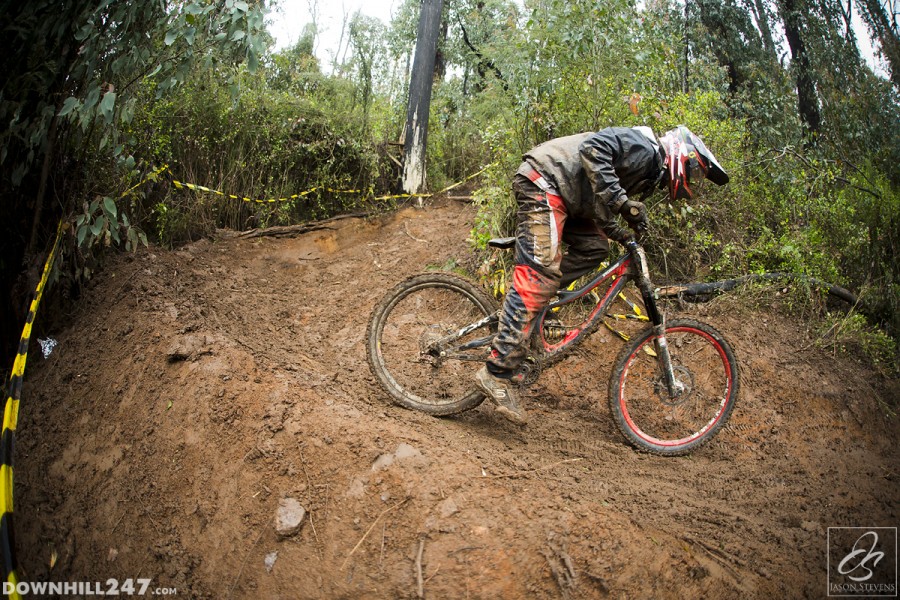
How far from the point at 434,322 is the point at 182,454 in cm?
190

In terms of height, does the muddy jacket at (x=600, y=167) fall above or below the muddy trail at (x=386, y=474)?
above

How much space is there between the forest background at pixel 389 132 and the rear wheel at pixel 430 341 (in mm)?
1494

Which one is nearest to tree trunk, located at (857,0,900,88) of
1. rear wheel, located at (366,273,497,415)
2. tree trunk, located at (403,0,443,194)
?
tree trunk, located at (403,0,443,194)

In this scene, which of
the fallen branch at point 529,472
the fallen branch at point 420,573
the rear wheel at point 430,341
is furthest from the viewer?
the rear wheel at point 430,341

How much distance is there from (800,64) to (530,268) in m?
8.25

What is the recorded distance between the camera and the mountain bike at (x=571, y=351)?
396 centimetres

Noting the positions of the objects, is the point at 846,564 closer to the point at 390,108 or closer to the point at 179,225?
the point at 179,225

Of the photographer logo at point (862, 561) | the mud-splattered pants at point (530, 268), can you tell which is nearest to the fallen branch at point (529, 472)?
the mud-splattered pants at point (530, 268)

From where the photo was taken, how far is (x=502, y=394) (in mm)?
3803

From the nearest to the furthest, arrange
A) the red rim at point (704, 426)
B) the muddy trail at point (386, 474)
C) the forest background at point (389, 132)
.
Result: the muddy trail at point (386, 474)
the forest background at point (389, 132)
the red rim at point (704, 426)

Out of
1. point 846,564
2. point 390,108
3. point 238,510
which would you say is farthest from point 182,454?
point 390,108

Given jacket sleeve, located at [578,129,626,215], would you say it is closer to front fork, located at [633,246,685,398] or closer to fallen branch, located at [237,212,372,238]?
front fork, located at [633,246,685,398]

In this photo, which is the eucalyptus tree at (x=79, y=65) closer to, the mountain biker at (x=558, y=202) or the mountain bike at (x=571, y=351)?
the mountain biker at (x=558, y=202)

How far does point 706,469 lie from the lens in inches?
157
